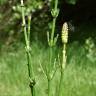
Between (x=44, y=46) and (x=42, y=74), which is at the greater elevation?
(x=44, y=46)

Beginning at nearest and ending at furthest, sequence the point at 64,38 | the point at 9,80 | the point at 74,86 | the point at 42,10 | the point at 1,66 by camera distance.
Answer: the point at 64,38 < the point at 74,86 < the point at 9,80 < the point at 1,66 < the point at 42,10

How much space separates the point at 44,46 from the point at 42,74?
0.83 meters

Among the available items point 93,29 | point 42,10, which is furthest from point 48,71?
point 42,10

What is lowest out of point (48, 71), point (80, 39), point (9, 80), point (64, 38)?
point (9, 80)

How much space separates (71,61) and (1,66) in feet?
3.36

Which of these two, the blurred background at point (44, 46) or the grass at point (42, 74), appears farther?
the blurred background at point (44, 46)

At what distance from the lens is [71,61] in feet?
18.7

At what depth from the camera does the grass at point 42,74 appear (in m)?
4.98

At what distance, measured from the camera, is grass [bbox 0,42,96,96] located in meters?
4.98

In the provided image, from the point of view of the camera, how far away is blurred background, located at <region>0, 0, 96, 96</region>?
17.0 ft

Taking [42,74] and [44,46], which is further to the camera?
[44,46]

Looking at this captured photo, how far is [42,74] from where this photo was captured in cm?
558

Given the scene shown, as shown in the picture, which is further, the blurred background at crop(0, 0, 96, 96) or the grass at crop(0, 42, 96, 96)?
the blurred background at crop(0, 0, 96, 96)

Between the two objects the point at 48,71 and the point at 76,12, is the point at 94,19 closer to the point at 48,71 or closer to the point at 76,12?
the point at 76,12
